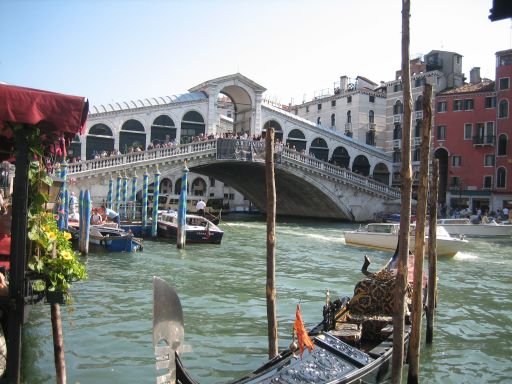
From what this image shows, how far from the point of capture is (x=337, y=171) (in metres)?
24.5

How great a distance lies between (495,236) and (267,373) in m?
18.2


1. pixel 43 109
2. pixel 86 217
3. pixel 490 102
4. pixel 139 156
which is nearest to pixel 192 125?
pixel 139 156

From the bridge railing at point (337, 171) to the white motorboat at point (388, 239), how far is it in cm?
795

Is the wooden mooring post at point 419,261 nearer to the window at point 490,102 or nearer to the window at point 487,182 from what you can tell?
the window at point 487,182

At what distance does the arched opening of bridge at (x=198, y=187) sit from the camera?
1389 inches

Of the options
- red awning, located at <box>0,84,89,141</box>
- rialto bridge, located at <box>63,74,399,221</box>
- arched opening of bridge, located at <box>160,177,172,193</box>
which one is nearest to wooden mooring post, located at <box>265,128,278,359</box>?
red awning, located at <box>0,84,89,141</box>

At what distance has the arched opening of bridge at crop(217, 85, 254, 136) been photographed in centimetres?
2675

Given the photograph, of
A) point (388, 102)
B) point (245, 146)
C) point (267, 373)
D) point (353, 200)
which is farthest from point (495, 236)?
point (267, 373)

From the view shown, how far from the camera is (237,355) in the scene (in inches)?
215

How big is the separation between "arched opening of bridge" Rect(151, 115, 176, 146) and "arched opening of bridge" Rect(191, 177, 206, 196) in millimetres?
9778

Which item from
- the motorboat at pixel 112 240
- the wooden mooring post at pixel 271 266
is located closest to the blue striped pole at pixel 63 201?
the motorboat at pixel 112 240

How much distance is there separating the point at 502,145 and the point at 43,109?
25000mm

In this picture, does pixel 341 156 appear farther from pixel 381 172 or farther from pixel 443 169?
pixel 443 169

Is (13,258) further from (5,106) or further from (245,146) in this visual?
(245,146)
